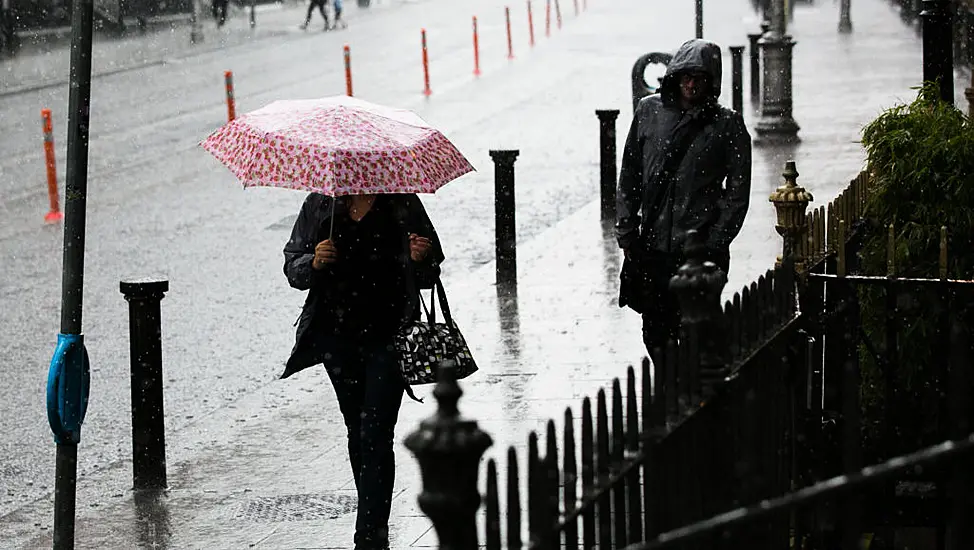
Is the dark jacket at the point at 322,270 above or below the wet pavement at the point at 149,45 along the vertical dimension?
above

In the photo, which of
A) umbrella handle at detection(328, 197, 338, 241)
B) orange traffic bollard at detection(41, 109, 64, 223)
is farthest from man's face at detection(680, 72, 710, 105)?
orange traffic bollard at detection(41, 109, 64, 223)

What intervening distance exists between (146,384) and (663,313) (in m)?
2.43

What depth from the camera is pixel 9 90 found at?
27.9 m

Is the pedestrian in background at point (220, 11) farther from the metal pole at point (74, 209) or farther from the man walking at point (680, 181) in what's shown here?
the metal pole at point (74, 209)

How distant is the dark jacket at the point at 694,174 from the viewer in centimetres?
686

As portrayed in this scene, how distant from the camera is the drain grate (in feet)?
22.9

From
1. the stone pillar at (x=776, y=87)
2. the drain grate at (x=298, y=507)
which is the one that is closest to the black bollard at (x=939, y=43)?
the drain grate at (x=298, y=507)

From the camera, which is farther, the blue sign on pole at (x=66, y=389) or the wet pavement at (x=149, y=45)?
the wet pavement at (x=149, y=45)

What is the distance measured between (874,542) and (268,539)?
2.45 m

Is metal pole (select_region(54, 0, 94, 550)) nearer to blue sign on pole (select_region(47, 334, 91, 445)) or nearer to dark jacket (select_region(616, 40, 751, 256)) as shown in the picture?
blue sign on pole (select_region(47, 334, 91, 445))

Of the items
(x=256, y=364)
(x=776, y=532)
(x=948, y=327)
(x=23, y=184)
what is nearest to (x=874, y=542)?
(x=948, y=327)

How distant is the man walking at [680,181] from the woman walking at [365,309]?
3.34 feet

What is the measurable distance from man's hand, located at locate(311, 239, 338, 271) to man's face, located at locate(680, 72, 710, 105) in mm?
1710

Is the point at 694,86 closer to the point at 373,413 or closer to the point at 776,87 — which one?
the point at 373,413
